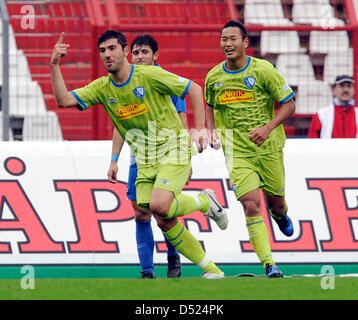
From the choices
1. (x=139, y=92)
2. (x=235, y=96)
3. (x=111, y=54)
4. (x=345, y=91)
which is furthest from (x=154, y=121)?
(x=345, y=91)

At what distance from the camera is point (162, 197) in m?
8.56

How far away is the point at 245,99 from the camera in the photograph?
9258 mm

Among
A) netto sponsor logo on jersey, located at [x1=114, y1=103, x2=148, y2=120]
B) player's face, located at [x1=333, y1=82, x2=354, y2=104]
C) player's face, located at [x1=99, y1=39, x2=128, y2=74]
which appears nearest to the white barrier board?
player's face, located at [x1=333, y1=82, x2=354, y2=104]

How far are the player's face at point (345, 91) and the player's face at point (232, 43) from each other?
8.03 ft

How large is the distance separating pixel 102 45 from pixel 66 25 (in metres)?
3.65

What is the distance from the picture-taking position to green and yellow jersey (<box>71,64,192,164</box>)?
8742 mm

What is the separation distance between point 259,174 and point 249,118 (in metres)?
0.54

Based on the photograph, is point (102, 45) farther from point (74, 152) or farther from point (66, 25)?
point (66, 25)

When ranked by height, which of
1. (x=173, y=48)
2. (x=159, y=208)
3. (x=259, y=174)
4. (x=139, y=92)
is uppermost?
(x=173, y=48)

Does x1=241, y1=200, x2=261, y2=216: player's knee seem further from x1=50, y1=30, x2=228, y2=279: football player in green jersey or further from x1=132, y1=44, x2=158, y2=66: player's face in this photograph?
x1=132, y1=44, x2=158, y2=66: player's face

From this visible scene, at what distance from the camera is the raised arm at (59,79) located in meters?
8.21

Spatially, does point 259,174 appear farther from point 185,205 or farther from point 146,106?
point 146,106
